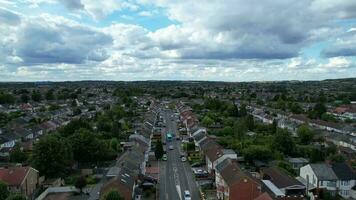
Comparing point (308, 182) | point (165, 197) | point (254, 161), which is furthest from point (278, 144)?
point (165, 197)

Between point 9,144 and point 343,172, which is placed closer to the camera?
point 343,172

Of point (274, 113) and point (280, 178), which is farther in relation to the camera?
point (274, 113)

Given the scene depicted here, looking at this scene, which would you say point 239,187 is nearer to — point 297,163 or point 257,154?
point 257,154

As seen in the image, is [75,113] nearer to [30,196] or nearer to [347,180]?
[30,196]

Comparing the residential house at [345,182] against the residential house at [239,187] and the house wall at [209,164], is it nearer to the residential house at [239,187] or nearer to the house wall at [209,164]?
the residential house at [239,187]

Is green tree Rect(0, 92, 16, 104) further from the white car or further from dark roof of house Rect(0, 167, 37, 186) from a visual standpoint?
the white car

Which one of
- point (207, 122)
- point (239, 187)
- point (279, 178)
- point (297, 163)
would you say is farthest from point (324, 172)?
point (207, 122)
